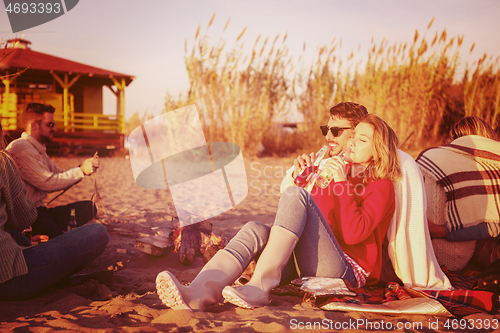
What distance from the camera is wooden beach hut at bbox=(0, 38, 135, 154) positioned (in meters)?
13.0

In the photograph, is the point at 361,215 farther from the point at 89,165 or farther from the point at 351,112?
the point at 89,165

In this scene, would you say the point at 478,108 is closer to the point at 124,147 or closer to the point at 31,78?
the point at 124,147

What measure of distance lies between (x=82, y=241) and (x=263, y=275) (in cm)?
110

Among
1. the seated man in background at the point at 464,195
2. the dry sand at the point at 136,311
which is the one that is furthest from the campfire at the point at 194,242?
the seated man in background at the point at 464,195

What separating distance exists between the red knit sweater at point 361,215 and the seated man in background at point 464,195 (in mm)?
655

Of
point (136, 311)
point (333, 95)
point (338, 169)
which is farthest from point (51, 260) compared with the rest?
point (333, 95)

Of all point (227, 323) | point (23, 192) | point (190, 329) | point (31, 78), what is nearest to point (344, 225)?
point (227, 323)

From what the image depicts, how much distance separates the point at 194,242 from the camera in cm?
297

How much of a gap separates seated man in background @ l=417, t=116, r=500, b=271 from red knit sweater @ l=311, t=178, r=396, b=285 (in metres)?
0.65

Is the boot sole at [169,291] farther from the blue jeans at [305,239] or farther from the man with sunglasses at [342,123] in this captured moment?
the man with sunglasses at [342,123]

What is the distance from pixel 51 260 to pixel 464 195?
2.64 meters

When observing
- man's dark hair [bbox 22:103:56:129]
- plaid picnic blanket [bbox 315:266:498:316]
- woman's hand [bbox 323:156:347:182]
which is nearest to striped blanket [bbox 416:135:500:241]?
plaid picnic blanket [bbox 315:266:498:316]

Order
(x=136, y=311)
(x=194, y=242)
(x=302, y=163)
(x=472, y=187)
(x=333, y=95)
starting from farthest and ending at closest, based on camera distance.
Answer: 1. (x=333, y=95)
2. (x=194, y=242)
3. (x=472, y=187)
4. (x=302, y=163)
5. (x=136, y=311)

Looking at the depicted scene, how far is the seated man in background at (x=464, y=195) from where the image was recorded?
2428mm
